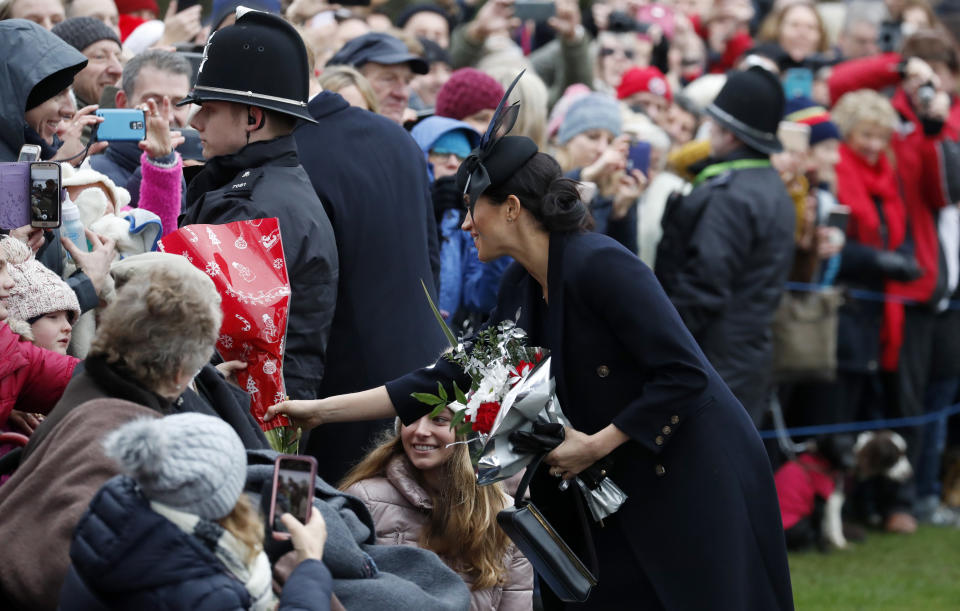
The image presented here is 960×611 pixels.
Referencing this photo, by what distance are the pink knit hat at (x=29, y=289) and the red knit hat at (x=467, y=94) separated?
11.2 feet

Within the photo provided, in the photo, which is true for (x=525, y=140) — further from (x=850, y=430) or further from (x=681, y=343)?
(x=850, y=430)

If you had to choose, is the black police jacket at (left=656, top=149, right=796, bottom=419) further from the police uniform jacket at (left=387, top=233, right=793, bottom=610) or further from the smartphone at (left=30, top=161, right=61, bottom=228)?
the smartphone at (left=30, top=161, right=61, bottom=228)

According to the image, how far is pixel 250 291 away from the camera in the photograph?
3965 mm

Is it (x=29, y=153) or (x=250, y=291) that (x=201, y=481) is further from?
(x=29, y=153)

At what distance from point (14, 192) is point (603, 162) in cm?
350

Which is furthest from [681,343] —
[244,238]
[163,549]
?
[163,549]

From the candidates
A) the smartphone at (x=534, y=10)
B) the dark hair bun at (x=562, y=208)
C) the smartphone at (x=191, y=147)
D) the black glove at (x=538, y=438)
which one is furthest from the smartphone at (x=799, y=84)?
the black glove at (x=538, y=438)

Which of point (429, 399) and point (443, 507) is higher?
point (429, 399)

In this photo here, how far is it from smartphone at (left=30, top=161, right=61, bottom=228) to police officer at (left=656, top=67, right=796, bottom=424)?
13.4 ft

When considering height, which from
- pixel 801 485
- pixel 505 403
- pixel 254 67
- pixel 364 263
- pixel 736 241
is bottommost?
pixel 801 485

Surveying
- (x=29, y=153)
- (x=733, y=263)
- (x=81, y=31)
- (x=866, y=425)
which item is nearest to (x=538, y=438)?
(x=29, y=153)

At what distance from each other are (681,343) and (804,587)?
4.00m

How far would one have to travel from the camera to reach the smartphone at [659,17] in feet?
36.5

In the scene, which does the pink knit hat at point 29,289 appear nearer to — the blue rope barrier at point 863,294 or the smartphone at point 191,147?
the smartphone at point 191,147
